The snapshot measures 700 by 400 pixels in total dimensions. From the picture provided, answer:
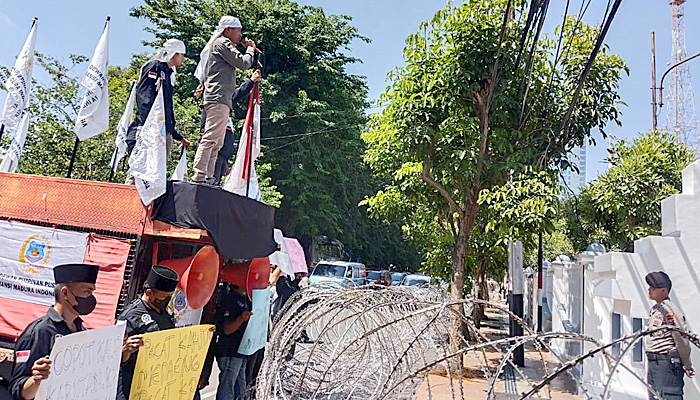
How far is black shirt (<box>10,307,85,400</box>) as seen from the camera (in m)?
3.06

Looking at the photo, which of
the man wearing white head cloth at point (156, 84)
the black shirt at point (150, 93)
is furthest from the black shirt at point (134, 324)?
the black shirt at point (150, 93)

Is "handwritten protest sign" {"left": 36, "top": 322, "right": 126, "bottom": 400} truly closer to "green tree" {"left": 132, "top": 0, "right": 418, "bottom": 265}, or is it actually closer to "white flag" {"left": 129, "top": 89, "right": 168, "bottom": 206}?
"white flag" {"left": 129, "top": 89, "right": 168, "bottom": 206}

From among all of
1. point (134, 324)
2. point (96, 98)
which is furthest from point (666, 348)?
point (96, 98)

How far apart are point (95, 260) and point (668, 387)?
555 centimetres

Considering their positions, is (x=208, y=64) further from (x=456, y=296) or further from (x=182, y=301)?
(x=456, y=296)

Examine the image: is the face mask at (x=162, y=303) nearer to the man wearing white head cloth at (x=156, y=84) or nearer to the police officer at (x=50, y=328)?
the police officer at (x=50, y=328)

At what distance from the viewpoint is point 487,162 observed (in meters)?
8.98

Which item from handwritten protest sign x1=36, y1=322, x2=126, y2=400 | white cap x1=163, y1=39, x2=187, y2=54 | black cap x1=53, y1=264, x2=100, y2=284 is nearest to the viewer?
handwritten protest sign x1=36, y1=322, x2=126, y2=400

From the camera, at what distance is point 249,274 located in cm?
596

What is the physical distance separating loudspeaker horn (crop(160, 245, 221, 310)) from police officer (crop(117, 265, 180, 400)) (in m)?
0.52

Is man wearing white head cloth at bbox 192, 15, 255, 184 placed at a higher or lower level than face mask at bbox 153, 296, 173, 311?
higher

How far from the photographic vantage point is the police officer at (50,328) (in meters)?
3.02

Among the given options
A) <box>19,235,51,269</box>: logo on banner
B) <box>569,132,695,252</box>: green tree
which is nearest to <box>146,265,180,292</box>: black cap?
<box>19,235,51,269</box>: logo on banner

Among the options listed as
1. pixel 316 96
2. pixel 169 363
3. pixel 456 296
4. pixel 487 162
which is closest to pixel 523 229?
pixel 487 162
